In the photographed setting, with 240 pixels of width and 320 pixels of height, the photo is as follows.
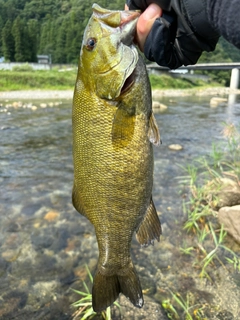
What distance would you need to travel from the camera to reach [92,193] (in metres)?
2.14

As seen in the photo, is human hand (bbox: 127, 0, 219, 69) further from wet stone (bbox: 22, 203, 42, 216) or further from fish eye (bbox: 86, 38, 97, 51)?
wet stone (bbox: 22, 203, 42, 216)

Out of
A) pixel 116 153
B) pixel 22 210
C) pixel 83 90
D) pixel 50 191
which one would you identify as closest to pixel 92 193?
pixel 116 153

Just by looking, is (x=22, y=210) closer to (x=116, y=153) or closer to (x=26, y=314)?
(x=26, y=314)

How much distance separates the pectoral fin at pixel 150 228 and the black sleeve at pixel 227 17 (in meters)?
1.27

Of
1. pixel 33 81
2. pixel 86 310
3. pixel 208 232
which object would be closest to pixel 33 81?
pixel 33 81

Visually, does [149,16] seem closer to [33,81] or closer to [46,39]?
[33,81]

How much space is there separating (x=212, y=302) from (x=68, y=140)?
10.1 m

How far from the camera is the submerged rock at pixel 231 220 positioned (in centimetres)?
502

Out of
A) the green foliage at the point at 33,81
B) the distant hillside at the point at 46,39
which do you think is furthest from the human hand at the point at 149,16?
the green foliage at the point at 33,81

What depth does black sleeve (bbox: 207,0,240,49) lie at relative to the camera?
4.26 feet

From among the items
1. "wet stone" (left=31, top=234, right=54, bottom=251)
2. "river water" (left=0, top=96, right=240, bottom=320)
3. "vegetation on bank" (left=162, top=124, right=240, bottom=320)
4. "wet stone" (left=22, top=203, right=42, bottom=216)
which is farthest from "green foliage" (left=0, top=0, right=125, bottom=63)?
"wet stone" (left=31, top=234, right=54, bottom=251)

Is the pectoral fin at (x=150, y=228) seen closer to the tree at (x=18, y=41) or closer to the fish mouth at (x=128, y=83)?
the fish mouth at (x=128, y=83)

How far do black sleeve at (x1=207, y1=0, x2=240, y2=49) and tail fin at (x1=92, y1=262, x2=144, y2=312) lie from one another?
1.77 m

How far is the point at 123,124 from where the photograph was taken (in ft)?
6.44
